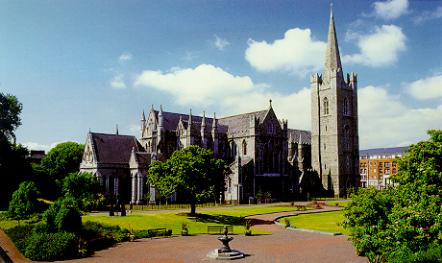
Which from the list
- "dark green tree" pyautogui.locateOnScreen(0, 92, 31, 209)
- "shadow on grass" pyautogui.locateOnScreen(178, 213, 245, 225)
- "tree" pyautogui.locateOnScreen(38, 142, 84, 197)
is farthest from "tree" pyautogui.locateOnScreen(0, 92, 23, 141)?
"shadow on grass" pyautogui.locateOnScreen(178, 213, 245, 225)

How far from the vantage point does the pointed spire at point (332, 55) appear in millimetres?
106250

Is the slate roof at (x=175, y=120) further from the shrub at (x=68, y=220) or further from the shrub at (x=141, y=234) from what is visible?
the shrub at (x=68, y=220)

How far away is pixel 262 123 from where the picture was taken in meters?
85.9

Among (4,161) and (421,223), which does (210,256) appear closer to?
(421,223)

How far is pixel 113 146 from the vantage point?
249ft

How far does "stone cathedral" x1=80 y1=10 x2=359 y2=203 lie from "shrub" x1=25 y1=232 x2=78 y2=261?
3953 cm

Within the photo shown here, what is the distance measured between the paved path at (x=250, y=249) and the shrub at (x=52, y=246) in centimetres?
156

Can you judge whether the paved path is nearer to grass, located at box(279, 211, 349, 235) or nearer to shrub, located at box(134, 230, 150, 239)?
shrub, located at box(134, 230, 150, 239)

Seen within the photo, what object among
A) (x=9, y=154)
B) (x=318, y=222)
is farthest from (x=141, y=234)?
(x=9, y=154)

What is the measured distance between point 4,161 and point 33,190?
18564mm

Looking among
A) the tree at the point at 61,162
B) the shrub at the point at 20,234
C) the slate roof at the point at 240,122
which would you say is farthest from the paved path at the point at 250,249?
the tree at the point at 61,162

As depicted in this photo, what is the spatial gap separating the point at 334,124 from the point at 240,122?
26.1m

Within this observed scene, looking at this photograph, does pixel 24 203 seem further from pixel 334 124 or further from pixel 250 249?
pixel 334 124

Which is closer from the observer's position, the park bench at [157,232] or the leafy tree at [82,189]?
the park bench at [157,232]
